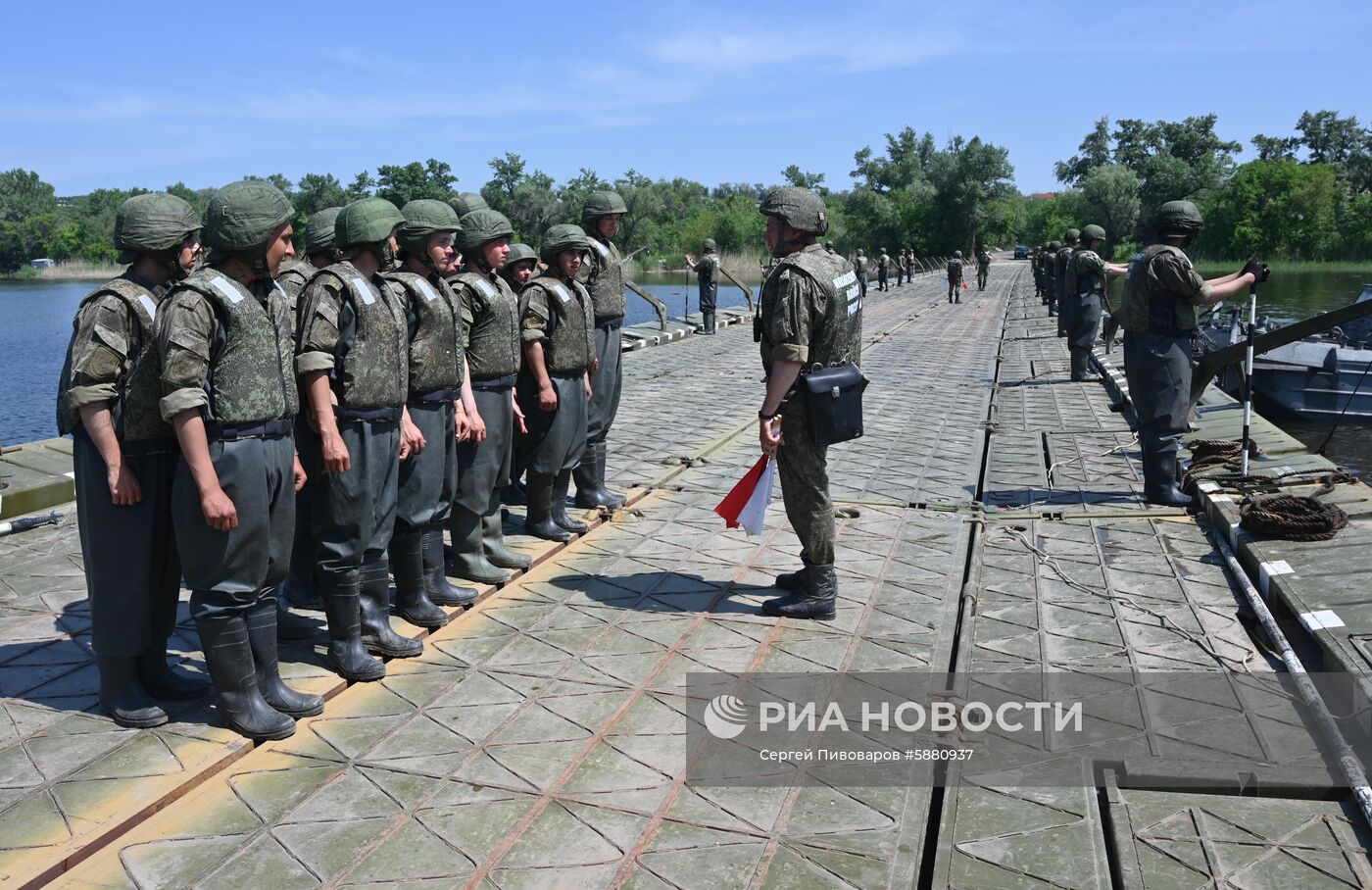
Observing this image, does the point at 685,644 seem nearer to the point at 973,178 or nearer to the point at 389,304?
the point at 389,304

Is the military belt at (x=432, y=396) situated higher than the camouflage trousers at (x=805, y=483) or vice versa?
the military belt at (x=432, y=396)

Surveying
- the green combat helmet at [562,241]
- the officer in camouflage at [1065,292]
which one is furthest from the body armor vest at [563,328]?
the officer in camouflage at [1065,292]

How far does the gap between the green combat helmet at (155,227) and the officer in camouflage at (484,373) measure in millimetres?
1564

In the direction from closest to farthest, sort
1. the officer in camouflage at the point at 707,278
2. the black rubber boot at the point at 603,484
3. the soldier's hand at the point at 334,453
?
the soldier's hand at the point at 334,453, the black rubber boot at the point at 603,484, the officer in camouflage at the point at 707,278

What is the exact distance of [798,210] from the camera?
4969 millimetres

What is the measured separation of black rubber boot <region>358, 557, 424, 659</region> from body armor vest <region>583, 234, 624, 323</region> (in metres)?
2.78

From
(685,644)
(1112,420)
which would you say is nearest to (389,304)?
(685,644)

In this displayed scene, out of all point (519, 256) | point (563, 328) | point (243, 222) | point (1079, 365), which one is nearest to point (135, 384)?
point (243, 222)

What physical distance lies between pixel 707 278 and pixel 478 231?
1650 cm

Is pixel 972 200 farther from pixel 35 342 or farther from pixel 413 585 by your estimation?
pixel 413 585

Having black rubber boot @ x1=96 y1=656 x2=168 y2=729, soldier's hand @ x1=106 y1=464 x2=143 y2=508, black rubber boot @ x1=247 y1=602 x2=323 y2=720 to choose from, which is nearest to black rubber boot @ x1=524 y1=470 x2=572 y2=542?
black rubber boot @ x1=247 y1=602 x2=323 y2=720

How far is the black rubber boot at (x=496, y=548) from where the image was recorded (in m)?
5.80

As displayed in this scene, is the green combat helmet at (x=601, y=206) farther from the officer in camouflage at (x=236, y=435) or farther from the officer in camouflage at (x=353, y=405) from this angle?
the officer in camouflage at (x=236, y=435)

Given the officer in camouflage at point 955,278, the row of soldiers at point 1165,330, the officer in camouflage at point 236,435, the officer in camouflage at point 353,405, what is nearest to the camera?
the officer in camouflage at point 236,435
